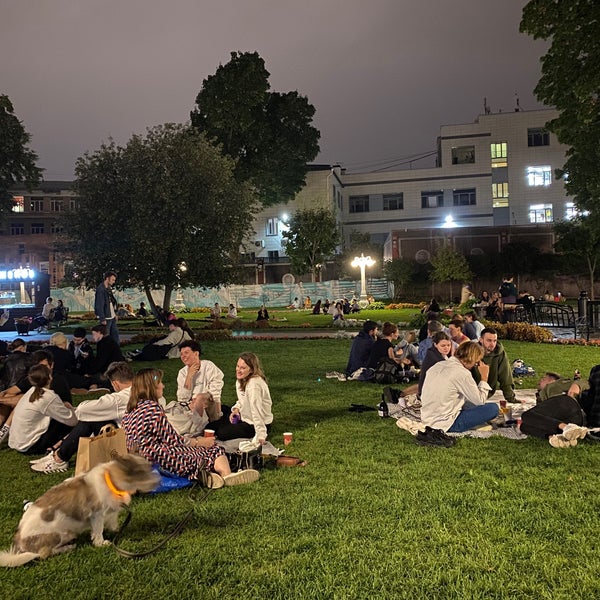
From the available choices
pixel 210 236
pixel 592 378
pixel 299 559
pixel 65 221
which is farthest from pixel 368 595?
pixel 65 221

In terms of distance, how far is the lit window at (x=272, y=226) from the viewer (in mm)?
66688

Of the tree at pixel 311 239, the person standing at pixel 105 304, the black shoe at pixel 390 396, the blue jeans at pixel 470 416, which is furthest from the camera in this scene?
the tree at pixel 311 239

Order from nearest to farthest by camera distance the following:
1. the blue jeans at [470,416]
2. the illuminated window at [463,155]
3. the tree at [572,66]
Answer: the blue jeans at [470,416] < the tree at [572,66] < the illuminated window at [463,155]

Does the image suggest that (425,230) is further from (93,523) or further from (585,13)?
(93,523)

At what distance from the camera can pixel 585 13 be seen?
17.3m

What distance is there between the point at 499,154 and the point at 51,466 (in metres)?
62.1

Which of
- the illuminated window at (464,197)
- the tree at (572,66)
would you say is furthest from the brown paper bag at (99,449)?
the illuminated window at (464,197)

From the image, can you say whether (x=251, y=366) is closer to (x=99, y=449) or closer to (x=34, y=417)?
(x=99, y=449)

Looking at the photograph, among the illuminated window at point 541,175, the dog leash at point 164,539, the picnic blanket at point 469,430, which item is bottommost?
the picnic blanket at point 469,430

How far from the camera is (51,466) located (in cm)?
645

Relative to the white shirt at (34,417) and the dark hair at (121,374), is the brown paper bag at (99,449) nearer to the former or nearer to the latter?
the dark hair at (121,374)

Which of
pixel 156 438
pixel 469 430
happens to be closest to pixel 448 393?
pixel 469 430

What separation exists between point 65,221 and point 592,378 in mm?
25036

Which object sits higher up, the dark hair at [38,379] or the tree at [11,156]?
the tree at [11,156]
